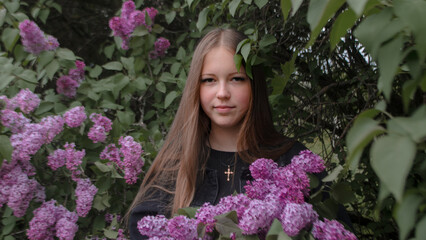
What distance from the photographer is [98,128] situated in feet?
5.50

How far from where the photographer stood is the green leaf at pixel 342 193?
0.99 metres

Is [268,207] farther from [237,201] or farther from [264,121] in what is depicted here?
[264,121]

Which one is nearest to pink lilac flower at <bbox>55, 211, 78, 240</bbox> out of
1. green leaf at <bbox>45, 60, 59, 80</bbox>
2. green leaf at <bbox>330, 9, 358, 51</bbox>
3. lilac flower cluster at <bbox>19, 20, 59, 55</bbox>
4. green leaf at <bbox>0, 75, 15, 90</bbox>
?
green leaf at <bbox>0, 75, 15, 90</bbox>

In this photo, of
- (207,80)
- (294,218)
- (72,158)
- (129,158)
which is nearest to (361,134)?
(294,218)

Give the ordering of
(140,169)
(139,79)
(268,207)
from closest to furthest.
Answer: (268,207)
(140,169)
(139,79)

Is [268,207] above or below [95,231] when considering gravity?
above

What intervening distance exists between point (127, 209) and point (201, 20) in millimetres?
802

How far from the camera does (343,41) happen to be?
177 cm

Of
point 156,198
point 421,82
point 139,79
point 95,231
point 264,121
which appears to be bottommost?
point 95,231

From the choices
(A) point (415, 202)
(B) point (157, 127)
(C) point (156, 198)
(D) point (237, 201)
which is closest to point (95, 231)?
(C) point (156, 198)

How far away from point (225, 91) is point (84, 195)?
637 millimetres

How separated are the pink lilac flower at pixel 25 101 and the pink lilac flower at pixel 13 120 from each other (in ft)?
0.30

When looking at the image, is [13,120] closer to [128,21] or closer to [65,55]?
[65,55]

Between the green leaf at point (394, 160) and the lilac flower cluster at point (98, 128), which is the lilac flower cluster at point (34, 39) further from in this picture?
the green leaf at point (394, 160)
